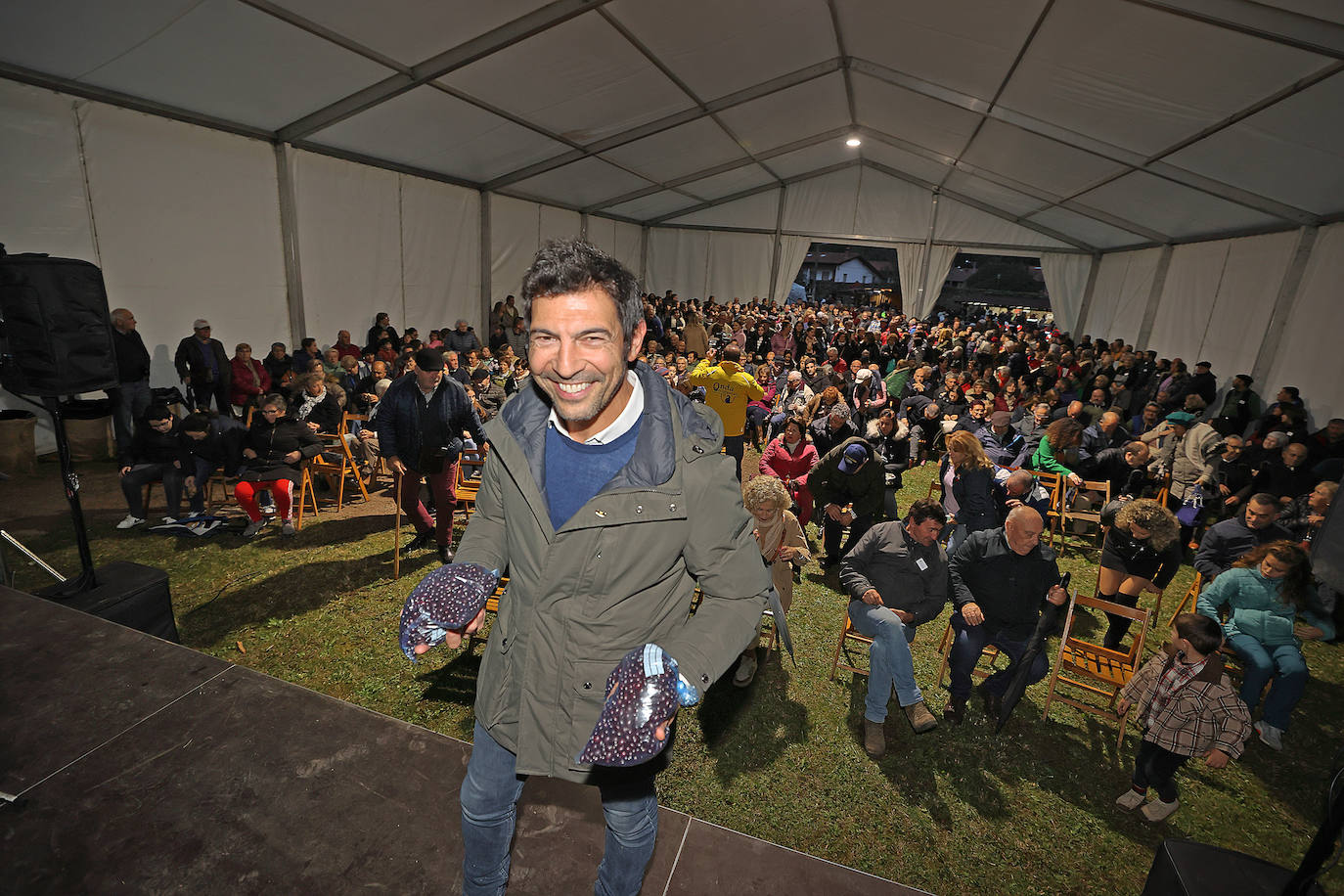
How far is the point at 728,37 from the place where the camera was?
9406mm

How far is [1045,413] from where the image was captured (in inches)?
335

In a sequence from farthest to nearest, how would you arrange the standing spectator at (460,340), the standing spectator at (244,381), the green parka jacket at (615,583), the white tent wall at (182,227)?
the standing spectator at (460,340), the standing spectator at (244,381), the white tent wall at (182,227), the green parka jacket at (615,583)

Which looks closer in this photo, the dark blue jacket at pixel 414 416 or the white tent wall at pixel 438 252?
the dark blue jacket at pixel 414 416

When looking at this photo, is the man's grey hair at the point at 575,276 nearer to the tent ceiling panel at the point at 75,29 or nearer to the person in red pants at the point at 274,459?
the person in red pants at the point at 274,459

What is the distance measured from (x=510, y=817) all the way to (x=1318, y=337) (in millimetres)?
13027

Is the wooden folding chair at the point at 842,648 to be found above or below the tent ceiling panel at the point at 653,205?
below

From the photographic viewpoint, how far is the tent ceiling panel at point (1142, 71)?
5836 mm

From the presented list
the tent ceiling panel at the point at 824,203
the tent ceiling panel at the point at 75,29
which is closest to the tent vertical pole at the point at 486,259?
the tent ceiling panel at the point at 75,29

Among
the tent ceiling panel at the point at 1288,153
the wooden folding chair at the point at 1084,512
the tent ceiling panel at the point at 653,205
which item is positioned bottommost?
the wooden folding chair at the point at 1084,512

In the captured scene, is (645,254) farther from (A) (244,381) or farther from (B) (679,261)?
(A) (244,381)

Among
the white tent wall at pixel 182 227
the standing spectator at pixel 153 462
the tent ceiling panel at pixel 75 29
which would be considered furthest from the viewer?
the white tent wall at pixel 182 227

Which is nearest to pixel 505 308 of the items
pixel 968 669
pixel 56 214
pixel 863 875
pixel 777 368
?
pixel 777 368

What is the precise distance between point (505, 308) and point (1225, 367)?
15617mm

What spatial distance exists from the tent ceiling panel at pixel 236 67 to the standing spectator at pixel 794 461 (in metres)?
7.22
